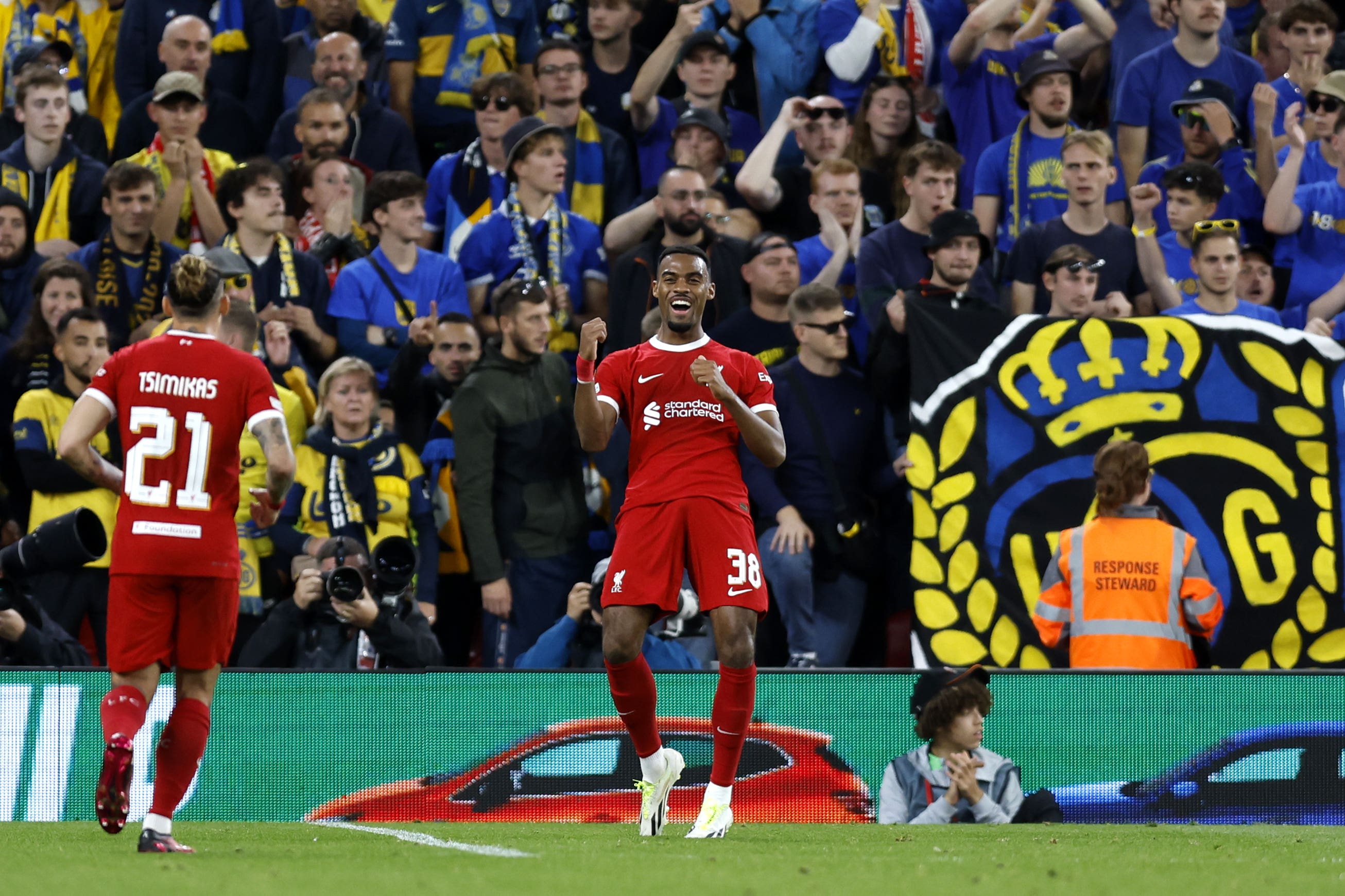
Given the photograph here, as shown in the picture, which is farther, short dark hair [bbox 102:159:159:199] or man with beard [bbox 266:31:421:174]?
man with beard [bbox 266:31:421:174]

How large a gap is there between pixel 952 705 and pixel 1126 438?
2303 millimetres

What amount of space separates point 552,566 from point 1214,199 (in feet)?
14.3

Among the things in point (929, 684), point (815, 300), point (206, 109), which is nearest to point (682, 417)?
point (929, 684)

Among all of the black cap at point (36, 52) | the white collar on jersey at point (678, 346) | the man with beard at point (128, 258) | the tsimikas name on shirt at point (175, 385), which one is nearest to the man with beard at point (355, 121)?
the black cap at point (36, 52)

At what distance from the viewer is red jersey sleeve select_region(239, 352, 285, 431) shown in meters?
6.10

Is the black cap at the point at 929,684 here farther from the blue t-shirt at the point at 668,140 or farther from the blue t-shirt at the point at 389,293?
the blue t-shirt at the point at 668,140

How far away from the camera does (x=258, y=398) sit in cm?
613

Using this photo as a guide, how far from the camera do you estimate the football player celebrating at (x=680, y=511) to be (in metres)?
6.65

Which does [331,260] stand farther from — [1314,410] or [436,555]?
[1314,410]

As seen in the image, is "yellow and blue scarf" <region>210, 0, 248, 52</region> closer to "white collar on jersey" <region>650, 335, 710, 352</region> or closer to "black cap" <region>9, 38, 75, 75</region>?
"black cap" <region>9, 38, 75, 75</region>

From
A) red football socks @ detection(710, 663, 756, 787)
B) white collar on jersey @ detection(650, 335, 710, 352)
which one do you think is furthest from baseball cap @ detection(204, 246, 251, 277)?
red football socks @ detection(710, 663, 756, 787)

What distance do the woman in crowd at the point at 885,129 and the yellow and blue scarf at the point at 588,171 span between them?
1597 mm

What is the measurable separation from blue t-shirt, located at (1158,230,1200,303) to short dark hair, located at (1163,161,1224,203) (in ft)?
0.95

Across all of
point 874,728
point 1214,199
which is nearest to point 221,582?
point 874,728
